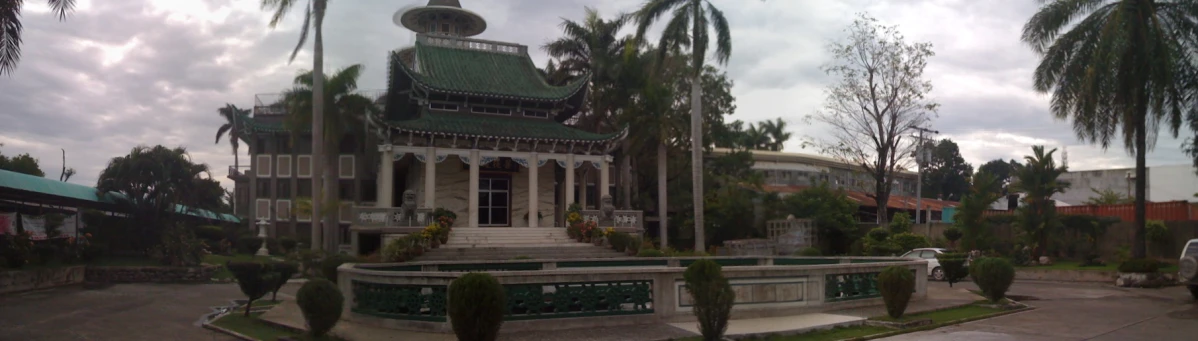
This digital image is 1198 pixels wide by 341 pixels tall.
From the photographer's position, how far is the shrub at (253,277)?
46.2ft

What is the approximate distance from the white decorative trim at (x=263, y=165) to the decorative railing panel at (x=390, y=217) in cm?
1587

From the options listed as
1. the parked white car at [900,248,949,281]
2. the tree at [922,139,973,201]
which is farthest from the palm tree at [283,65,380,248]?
the tree at [922,139,973,201]

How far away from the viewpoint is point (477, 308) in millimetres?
9812

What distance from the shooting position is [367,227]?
30.0 m

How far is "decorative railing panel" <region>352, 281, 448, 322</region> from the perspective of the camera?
11656mm

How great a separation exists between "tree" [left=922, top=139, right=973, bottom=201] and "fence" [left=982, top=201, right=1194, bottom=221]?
45.7 m

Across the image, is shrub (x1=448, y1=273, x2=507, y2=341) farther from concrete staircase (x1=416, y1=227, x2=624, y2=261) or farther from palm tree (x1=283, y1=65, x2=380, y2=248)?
palm tree (x1=283, y1=65, x2=380, y2=248)

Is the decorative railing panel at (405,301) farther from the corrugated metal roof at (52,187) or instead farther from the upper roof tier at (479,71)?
the upper roof tier at (479,71)

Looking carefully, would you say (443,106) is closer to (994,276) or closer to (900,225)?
(900,225)

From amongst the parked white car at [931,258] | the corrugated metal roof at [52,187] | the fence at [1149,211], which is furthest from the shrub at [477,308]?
the fence at [1149,211]

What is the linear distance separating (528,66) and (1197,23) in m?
26.7

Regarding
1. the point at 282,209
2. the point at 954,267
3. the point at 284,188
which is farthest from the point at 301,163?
the point at 954,267

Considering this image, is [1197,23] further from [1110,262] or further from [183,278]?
[183,278]

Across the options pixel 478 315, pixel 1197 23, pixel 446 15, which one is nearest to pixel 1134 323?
pixel 478 315
